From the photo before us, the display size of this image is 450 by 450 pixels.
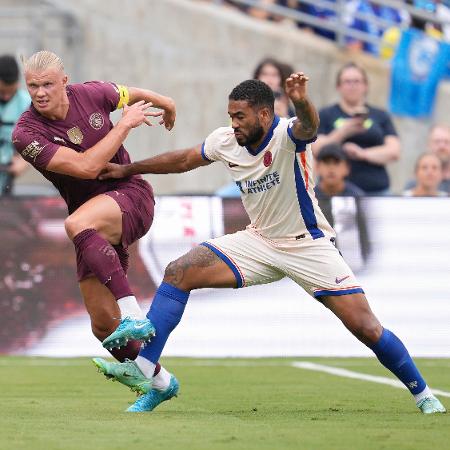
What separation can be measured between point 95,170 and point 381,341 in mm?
2107

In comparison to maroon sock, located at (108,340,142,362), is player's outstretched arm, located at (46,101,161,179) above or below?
above

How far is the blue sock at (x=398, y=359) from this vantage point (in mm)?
8117

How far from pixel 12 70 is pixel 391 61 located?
5.68 metres

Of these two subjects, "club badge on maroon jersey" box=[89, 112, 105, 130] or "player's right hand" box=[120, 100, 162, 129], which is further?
"club badge on maroon jersey" box=[89, 112, 105, 130]

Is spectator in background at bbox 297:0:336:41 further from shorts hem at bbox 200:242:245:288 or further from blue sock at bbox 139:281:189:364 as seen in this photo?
blue sock at bbox 139:281:189:364

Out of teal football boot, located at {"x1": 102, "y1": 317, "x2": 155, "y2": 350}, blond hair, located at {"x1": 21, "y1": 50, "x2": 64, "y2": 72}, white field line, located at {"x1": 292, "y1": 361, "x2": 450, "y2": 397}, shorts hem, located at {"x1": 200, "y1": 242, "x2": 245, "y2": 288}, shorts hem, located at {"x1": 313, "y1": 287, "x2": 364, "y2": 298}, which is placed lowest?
white field line, located at {"x1": 292, "y1": 361, "x2": 450, "y2": 397}

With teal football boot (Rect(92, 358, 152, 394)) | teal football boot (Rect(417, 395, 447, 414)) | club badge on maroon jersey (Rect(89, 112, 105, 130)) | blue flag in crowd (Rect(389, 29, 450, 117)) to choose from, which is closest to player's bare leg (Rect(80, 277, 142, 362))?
teal football boot (Rect(92, 358, 152, 394))

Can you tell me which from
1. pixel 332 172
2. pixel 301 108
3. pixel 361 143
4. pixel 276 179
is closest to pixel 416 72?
pixel 361 143

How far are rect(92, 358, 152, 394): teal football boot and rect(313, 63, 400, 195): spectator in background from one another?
5689mm

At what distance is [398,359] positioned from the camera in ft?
26.7

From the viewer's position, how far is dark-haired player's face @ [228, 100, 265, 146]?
312 inches

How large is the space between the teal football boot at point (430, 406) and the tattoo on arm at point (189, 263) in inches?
62.1

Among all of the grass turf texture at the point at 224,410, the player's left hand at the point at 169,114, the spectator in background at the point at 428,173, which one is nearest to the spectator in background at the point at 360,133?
the spectator in background at the point at 428,173

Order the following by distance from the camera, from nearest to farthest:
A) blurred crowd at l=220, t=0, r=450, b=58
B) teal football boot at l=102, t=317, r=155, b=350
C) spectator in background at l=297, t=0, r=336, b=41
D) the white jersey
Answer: teal football boot at l=102, t=317, r=155, b=350
the white jersey
blurred crowd at l=220, t=0, r=450, b=58
spectator in background at l=297, t=0, r=336, b=41
